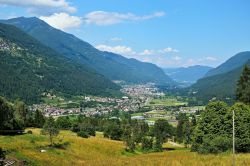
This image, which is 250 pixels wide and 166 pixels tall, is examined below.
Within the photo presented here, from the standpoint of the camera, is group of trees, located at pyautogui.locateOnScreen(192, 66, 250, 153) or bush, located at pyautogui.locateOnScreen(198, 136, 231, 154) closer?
bush, located at pyautogui.locateOnScreen(198, 136, 231, 154)

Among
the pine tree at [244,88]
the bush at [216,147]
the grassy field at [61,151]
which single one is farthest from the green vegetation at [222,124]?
the pine tree at [244,88]

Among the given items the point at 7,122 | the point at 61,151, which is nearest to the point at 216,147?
the point at 61,151

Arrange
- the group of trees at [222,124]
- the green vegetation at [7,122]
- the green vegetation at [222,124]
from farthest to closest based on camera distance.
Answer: the green vegetation at [7,122] < the green vegetation at [222,124] < the group of trees at [222,124]

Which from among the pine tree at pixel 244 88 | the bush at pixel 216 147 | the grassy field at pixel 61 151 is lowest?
the grassy field at pixel 61 151

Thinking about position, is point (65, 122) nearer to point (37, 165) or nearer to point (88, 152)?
point (88, 152)

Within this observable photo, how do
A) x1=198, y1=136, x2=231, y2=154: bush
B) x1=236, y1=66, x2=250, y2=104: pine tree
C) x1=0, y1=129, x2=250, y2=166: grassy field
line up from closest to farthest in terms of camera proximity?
x1=198, y1=136, x2=231, y2=154: bush → x1=0, y1=129, x2=250, y2=166: grassy field → x1=236, y1=66, x2=250, y2=104: pine tree

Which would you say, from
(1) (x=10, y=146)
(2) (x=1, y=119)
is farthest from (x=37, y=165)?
(2) (x=1, y=119)

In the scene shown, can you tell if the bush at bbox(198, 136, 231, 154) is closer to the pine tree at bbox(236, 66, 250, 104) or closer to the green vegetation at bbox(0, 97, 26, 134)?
the pine tree at bbox(236, 66, 250, 104)

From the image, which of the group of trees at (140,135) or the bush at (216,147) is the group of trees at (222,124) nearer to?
the bush at (216,147)

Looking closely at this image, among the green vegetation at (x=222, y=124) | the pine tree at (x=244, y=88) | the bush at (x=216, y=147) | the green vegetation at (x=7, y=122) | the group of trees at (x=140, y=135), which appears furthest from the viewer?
the group of trees at (x=140, y=135)

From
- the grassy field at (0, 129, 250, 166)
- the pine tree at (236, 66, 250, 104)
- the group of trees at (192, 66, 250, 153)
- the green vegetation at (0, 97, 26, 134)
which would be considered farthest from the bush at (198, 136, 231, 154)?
the green vegetation at (0, 97, 26, 134)

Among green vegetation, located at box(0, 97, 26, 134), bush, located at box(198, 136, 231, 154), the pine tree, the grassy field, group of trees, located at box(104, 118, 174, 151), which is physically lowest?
group of trees, located at box(104, 118, 174, 151)
